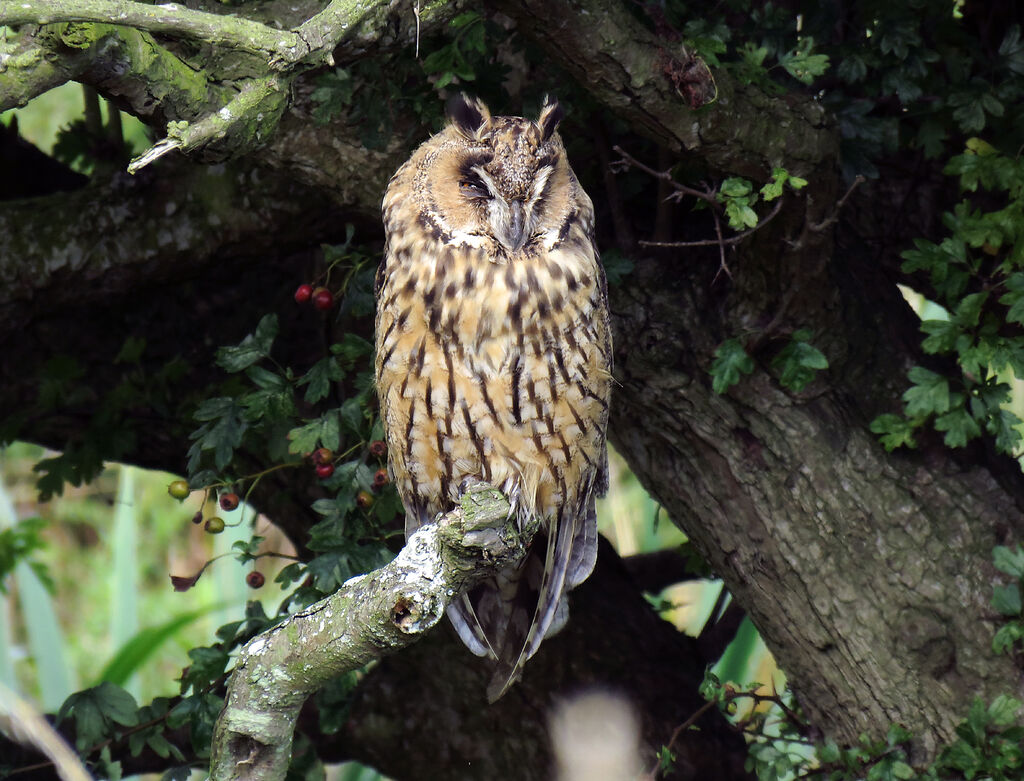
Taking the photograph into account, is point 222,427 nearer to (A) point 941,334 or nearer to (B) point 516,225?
(B) point 516,225

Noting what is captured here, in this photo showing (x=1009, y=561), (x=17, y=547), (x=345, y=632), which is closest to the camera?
(x=345, y=632)

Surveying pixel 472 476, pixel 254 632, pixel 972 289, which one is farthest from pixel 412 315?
pixel 972 289

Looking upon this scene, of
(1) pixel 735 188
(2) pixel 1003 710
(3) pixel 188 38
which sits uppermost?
(3) pixel 188 38

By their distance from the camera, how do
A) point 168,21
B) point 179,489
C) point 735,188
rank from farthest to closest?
point 179,489 → point 735,188 → point 168,21

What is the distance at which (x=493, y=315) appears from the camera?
6.06 ft

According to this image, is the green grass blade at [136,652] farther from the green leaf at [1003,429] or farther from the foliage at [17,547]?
the green leaf at [1003,429]

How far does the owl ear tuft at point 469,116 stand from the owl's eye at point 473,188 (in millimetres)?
66

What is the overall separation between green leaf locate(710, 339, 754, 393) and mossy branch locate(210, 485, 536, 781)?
23.5 inches

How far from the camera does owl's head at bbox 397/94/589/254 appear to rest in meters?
1.75

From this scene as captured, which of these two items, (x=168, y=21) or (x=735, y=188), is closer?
(x=168, y=21)

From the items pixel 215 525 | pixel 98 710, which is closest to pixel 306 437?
pixel 215 525

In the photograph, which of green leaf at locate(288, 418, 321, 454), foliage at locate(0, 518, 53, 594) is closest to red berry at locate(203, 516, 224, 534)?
green leaf at locate(288, 418, 321, 454)

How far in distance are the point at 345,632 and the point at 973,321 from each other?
3.93 feet

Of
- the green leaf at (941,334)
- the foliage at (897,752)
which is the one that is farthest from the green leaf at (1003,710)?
the green leaf at (941,334)
